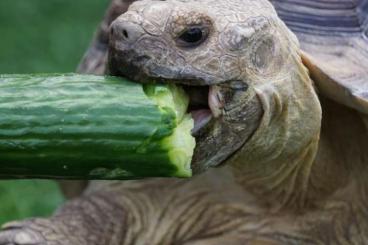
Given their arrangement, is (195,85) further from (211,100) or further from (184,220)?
(184,220)

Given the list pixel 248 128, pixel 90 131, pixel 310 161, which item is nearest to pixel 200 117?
pixel 248 128

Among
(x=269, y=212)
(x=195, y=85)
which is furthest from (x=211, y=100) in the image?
(x=269, y=212)

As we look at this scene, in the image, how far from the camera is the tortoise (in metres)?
2.76

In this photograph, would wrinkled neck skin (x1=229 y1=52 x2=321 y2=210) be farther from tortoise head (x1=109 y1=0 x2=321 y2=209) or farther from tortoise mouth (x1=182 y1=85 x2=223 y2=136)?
tortoise mouth (x1=182 y1=85 x2=223 y2=136)

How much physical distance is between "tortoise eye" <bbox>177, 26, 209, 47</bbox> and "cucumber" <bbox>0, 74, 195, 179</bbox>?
0.12 m

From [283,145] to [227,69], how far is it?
373mm

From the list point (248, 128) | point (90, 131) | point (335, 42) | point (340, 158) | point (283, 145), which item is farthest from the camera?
point (340, 158)

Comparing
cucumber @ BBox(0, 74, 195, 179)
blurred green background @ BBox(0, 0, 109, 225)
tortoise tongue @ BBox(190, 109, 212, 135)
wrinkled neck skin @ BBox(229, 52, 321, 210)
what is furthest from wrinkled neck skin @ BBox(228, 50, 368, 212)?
blurred green background @ BBox(0, 0, 109, 225)

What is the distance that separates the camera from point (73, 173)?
268 centimetres

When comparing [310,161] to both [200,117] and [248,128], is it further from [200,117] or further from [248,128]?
[200,117]

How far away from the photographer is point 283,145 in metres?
3.09

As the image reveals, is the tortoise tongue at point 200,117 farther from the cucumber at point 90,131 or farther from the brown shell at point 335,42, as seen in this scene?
the brown shell at point 335,42

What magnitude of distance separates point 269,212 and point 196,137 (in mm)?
685

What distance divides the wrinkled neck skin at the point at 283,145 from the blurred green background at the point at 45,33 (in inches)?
92.4
